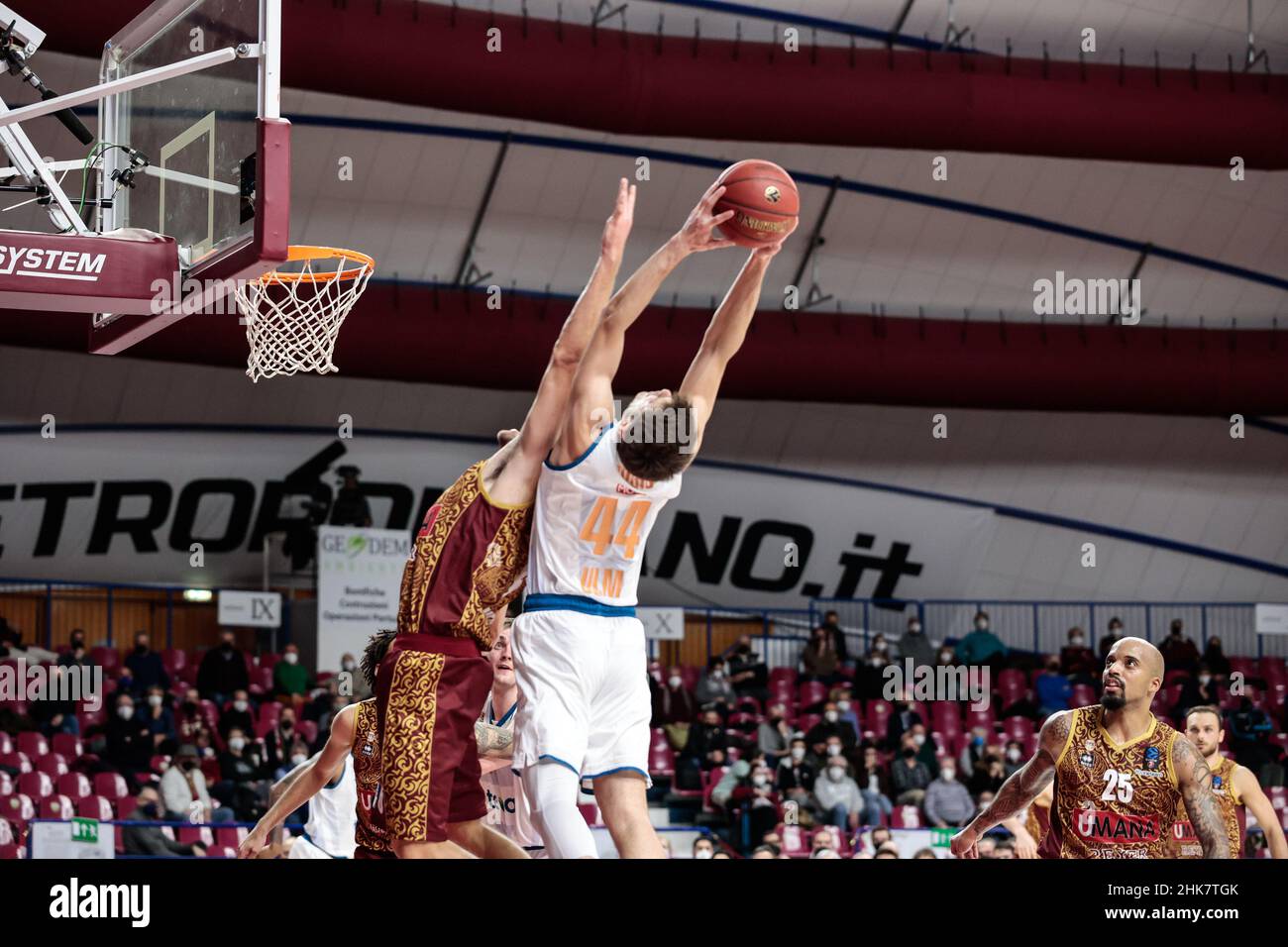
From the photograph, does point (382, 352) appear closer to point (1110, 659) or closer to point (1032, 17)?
point (1032, 17)

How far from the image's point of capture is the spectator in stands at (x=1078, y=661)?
77.8ft

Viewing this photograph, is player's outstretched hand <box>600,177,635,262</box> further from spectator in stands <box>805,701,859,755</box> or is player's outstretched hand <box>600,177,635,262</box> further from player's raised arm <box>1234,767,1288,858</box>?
spectator in stands <box>805,701,859,755</box>

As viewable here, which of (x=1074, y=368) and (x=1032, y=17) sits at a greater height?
(x=1032, y=17)

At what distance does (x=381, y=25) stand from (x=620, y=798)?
1436cm

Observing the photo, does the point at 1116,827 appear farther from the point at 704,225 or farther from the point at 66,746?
the point at 66,746

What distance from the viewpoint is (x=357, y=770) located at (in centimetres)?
761

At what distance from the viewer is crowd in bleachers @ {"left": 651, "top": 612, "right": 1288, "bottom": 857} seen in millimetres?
18672

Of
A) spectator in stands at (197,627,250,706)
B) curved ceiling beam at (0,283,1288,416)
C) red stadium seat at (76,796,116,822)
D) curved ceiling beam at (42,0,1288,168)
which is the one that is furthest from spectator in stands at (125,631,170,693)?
curved ceiling beam at (42,0,1288,168)

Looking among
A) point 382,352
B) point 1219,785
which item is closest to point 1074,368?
point 382,352

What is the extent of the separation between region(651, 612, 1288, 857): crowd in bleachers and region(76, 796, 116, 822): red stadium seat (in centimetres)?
612

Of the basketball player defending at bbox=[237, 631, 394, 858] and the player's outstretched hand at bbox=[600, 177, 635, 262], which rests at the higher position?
the player's outstretched hand at bbox=[600, 177, 635, 262]

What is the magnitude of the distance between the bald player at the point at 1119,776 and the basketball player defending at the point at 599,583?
172 cm
